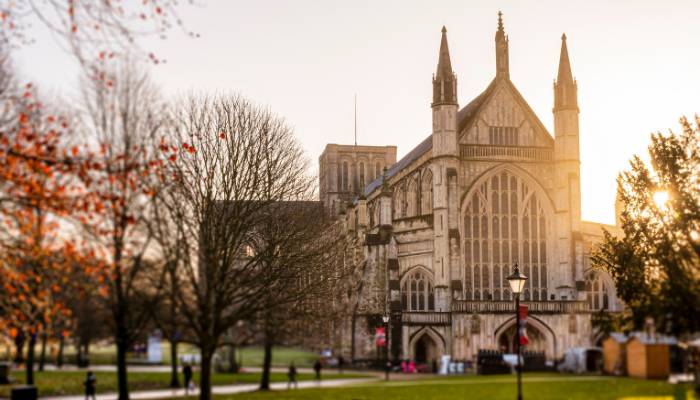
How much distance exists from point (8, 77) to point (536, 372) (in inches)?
1332

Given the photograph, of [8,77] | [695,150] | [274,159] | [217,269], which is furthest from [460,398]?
[8,77]

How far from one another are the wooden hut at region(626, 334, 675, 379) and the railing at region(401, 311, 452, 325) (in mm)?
19891

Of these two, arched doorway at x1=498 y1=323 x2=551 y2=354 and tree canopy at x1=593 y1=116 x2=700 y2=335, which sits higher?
tree canopy at x1=593 y1=116 x2=700 y2=335

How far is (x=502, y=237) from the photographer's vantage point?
57938mm

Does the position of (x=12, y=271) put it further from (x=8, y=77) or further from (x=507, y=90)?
(x=507, y=90)

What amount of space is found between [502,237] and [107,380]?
2649cm

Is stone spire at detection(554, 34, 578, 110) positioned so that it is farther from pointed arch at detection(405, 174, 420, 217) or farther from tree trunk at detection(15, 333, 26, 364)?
tree trunk at detection(15, 333, 26, 364)

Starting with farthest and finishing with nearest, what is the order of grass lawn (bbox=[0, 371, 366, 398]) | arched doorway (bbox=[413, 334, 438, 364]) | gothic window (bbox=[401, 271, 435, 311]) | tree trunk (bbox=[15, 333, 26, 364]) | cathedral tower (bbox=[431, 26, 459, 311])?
1. gothic window (bbox=[401, 271, 435, 311])
2. arched doorway (bbox=[413, 334, 438, 364])
3. cathedral tower (bbox=[431, 26, 459, 311])
4. grass lawn (bbox=[0, 371, 366, 398])
5. tree trunk (bbox=[15, 333, 26, 364])

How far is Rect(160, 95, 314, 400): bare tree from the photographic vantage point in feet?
91.2

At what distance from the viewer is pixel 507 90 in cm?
5934

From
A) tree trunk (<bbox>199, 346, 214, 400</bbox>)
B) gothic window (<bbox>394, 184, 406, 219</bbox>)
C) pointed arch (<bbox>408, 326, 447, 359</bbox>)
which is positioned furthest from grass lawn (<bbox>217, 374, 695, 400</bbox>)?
gothic window (<bbox>394, 184, 406, 219</bbox>)

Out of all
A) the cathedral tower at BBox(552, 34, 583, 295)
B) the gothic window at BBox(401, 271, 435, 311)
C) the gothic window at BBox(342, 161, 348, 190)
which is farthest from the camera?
the gothic window at BBox(342, 161, 348, 190)

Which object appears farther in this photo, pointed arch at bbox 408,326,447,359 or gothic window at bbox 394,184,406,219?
gothic window at bbox 394,184,406,219

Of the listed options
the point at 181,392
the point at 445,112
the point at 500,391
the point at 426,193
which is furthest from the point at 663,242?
the point at 426,193
